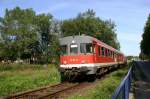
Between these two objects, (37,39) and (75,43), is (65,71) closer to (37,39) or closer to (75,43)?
(75,43)

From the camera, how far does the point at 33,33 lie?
99.4 m

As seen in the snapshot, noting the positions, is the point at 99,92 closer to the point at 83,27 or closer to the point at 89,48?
the point at 89,48

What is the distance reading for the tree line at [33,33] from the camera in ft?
319

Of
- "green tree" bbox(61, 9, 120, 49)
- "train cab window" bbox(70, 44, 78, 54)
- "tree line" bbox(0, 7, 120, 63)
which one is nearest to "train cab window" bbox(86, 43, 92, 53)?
"train cab window" bbox(70, 44, 78, 54)

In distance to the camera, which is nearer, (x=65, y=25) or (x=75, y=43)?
(x=75, y=43)

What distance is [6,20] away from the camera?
10444cm

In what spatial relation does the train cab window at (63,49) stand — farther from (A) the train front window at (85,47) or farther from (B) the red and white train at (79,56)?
(A) the train front window at (85,47)

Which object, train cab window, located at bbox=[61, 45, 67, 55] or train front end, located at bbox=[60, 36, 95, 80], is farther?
train cab window, located at bbox=[61, 45, 67, 55]

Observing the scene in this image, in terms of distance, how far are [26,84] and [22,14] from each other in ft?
274

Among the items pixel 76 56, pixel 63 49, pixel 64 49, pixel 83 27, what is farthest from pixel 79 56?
pixel 83 27

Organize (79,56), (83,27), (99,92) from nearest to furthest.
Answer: (99,92) < (79,56) < (83,27)

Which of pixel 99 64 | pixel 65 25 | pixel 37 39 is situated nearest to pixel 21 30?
pixel 37 39

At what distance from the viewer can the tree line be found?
319 ft

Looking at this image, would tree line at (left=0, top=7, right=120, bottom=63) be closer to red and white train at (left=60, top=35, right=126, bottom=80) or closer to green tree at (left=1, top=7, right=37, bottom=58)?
green tree at (left=1, top=7, right=37, bottom=58)
